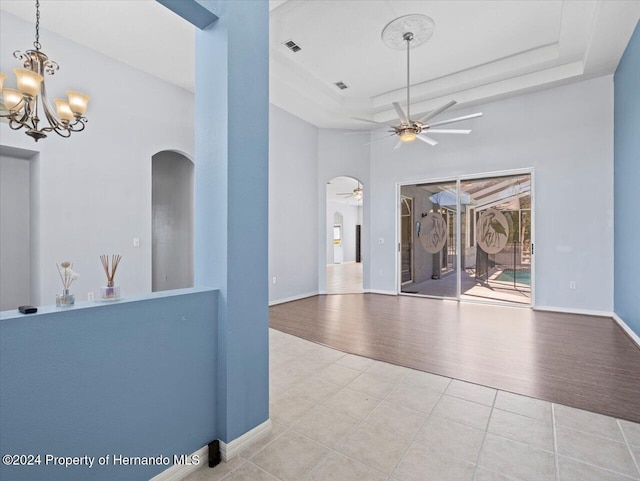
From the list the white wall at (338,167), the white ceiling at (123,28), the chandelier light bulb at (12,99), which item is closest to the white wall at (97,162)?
the white ceiling at (123,28)

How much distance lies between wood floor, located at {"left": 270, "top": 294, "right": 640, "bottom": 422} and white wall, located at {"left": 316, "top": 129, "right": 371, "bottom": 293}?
1472 mm

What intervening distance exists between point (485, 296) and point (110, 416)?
609 cm

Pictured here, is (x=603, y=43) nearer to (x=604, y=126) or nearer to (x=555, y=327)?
(x=604, y=126)

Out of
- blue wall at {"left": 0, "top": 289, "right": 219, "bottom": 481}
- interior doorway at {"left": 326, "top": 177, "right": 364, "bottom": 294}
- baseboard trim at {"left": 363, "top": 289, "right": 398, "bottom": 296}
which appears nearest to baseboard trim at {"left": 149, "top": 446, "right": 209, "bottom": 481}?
blue wall at {"left": 0, "top": 289, "right": 219, "bottom": 481}

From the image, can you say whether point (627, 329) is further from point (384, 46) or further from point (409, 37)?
point (384, 46)

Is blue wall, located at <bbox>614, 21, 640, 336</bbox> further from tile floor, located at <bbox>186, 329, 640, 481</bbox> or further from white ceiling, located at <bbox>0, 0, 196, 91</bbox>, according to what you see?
white ceiling, located at <bbox>0, 0, 196, 91</bbox>

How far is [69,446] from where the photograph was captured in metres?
1.26

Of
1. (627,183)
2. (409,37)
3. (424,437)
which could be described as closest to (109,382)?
(424,437)

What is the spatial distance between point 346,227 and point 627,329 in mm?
12000

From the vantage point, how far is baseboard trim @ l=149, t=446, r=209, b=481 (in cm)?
156

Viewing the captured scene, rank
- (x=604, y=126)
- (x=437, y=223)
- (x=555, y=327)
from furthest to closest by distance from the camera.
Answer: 1. (x=437, y=223)
2. (x=604, y=126)
3. (x=555, y=327)

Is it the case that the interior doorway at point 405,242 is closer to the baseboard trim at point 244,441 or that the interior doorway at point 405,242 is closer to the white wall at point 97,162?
the white wall at point 97,162

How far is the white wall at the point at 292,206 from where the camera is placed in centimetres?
584

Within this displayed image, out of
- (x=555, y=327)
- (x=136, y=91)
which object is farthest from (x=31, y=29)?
(x=555, y=327)
